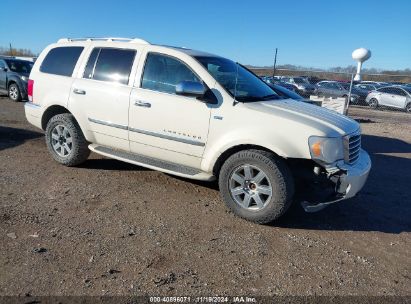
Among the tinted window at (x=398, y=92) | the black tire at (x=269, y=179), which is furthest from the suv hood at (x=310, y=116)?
the tinted window at (x=398, y=92)

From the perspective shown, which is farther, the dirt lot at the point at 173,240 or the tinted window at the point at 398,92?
the tinted window at the point at 398,92

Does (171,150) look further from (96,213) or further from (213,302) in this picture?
(213,302)

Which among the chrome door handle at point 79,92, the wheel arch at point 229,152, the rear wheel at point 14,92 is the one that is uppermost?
the chrome door handle at point 79,92

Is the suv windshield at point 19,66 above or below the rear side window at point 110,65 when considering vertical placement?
below

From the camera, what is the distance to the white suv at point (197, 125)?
424 cm

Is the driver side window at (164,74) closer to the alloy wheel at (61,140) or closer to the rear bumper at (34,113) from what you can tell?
the alloy wheel at (61,140)

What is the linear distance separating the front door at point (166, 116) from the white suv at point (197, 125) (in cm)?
1

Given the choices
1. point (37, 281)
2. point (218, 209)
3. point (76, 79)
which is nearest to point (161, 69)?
point (76, 79)

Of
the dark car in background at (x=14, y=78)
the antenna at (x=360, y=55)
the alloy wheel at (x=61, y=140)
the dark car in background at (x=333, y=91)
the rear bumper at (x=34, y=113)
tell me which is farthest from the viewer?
the antenna at (x=360, y=55)

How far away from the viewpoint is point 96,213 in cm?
445

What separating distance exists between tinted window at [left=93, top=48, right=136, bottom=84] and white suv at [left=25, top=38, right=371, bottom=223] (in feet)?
0.05

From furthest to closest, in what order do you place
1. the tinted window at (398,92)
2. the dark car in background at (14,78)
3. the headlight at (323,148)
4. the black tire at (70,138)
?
the tinted window at (398,92), the dark car in background at (14,78), the black tire at (70,138), the headlight at (323,148)

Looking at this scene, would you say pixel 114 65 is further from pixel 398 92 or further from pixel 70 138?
pixel 398 92

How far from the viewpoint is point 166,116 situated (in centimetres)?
488
